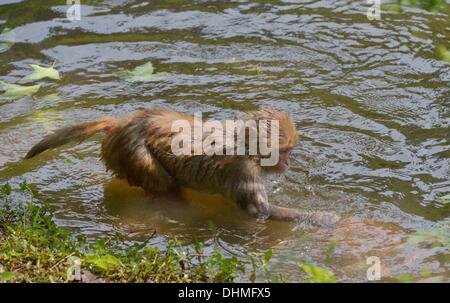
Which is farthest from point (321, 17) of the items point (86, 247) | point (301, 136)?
point (86, 247)

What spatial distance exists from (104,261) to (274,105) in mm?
3582

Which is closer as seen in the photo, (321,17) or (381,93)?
(381,93)

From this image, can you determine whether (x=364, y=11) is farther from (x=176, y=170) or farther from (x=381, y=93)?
(x=176, y=170)

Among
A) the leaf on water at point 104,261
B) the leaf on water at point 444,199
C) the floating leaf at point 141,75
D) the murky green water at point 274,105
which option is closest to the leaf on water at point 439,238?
the murky green water at point 274,105

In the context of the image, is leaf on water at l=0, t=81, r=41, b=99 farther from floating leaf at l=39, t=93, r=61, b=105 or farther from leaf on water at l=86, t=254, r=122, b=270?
leaf on water at l=86, t=254, r=122, b=270

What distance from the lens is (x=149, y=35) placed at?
10289 mm

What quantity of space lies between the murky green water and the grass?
65 cm

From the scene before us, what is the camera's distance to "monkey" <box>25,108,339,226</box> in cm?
706

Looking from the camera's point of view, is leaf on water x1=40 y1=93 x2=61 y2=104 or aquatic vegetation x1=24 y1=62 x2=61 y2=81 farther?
aquatic vegetation x1=24 y1=62 x2=61 y2=81

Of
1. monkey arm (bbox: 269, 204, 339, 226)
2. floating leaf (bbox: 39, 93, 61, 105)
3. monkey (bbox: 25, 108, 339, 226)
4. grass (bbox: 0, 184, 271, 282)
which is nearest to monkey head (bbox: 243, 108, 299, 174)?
monkey (bbox: 25, 108, 339, 226)

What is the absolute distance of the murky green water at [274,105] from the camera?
6906 millimetres
